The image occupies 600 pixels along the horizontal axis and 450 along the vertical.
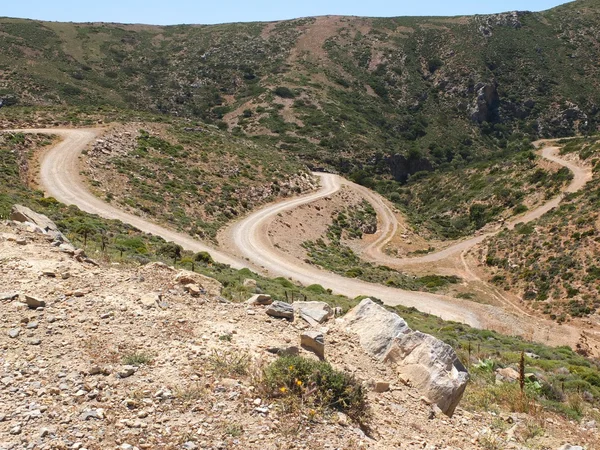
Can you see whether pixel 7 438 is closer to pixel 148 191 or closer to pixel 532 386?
pixel 532 386

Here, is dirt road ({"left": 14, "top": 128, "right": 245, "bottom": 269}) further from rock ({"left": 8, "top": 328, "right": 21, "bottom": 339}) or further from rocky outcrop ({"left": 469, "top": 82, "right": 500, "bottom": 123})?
rocky outcrop ({"left": 469, "top": 82, "right": 500, "bottom": 123})

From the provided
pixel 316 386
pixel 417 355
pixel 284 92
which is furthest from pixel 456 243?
pixel 284 92

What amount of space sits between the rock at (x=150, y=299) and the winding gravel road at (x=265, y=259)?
26.5 metres

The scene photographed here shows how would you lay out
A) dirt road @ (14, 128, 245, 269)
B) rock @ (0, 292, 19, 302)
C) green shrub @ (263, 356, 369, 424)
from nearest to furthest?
green shrub @ (263, 356, 369, 424), rock @ (0, 292, 19, 302), dirt road @ (14, 128, 245, 269)

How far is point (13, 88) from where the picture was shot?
94.1 m

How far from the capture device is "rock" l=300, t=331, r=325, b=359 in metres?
10.4

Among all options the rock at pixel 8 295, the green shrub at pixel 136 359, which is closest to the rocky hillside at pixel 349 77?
the rock at pixel 8 295

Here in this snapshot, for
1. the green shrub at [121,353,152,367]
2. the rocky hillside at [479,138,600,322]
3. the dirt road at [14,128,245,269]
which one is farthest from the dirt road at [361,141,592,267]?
the green shrub at [121,353,152,367]

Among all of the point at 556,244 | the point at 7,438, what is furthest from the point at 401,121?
the point at 7,438

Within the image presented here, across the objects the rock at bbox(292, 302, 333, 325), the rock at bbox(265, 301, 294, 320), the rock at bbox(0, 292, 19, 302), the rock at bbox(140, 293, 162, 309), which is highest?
the rock at bbox(0, 292, 19, 302)

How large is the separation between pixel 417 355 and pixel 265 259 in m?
33.0

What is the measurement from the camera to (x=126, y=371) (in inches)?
343

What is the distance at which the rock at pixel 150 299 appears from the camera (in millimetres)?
11336

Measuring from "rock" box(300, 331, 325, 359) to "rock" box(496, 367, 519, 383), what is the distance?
6953 mm
